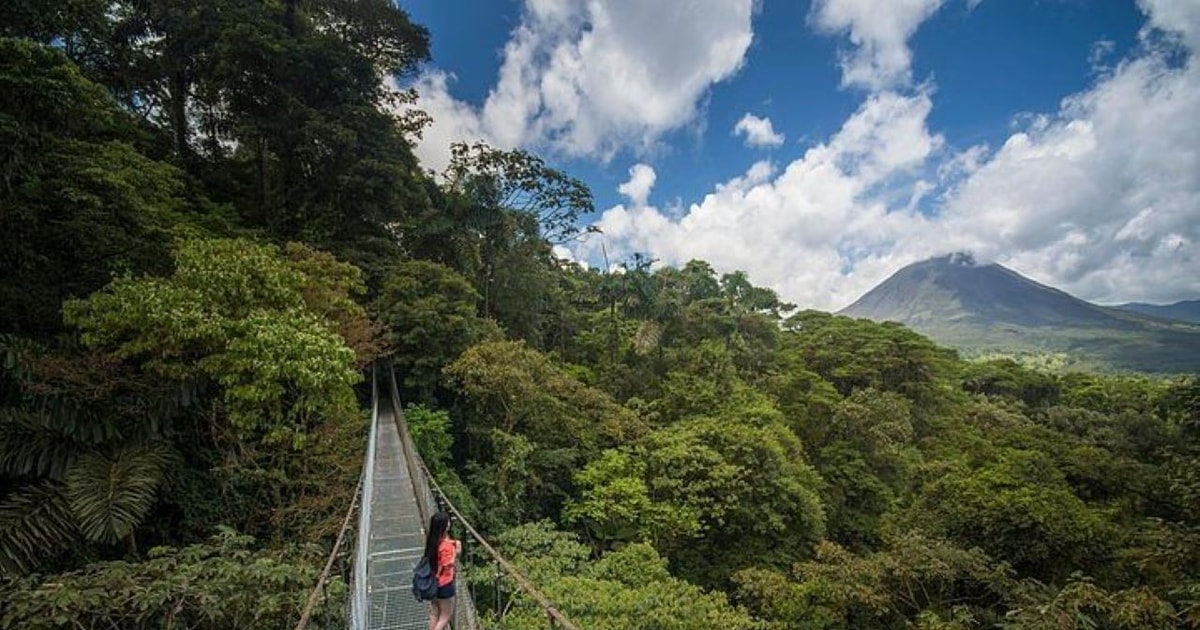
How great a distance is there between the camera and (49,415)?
5.84 meters

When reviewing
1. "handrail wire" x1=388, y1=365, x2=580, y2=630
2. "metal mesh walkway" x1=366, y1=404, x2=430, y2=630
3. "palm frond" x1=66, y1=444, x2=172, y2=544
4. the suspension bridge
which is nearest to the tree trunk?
"handrail wire" x1=388, y1=365, x2=580, y2=630

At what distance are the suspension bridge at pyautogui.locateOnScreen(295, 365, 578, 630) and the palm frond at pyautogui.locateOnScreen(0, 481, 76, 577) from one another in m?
2.91

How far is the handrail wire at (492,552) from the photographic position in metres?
2.97

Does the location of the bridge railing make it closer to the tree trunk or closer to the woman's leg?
the woman's leg

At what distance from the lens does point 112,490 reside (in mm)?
5742

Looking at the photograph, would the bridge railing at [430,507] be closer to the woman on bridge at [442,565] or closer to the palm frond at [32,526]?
the woman on bridge at [442,565]

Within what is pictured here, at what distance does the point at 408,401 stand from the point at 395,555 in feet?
30.4

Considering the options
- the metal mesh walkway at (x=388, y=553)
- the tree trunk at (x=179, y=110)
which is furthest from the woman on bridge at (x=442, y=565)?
the tree trunk at (x=179, y=110)

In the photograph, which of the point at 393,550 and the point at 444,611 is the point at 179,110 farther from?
the point at 444,611

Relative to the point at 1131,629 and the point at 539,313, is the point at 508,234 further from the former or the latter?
the point at 1131,629

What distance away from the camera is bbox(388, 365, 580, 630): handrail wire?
9.76ft

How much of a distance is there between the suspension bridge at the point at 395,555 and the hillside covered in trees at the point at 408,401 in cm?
60

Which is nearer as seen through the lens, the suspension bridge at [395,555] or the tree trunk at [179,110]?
the suspension bridge at [395,555]

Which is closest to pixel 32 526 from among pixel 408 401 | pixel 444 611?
pixel 444 611
